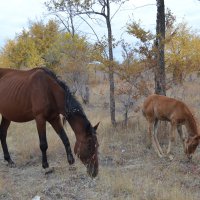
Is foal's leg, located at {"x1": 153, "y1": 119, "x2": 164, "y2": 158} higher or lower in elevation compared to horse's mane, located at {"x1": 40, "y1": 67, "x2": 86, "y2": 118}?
lower

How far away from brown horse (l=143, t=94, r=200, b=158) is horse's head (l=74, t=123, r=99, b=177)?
2485 mm

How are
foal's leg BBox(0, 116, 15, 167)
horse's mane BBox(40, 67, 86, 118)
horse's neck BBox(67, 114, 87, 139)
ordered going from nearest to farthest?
horse's neck BBox(67, 114, 87, 139) < horse's mane BBox(40, 67, 86, 118) < foal's leg BBox(0, 116, 15, 167)

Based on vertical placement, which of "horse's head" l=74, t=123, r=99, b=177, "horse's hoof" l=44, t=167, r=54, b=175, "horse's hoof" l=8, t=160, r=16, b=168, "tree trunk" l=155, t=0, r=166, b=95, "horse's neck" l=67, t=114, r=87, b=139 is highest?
"tree trunk" l=155, t=0, r=166, b=95

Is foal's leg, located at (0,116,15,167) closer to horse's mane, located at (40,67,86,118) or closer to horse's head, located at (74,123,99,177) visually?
horse's mane, located at (40,67,86,118)

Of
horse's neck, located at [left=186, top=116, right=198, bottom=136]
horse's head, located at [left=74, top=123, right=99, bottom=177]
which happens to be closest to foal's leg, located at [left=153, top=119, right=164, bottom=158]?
horse's neck, located at [left=186, top=116, right=198, bottom=136]

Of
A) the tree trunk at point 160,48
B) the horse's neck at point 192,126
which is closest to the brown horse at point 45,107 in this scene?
the horse's neck at point 192,126

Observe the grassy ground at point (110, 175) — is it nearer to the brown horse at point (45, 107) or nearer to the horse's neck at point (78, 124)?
the brown horse at point (45, 107)

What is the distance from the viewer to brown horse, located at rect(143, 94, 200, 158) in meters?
8.31

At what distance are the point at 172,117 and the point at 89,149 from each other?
8.91 ft

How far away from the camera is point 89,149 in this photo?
6.85 m

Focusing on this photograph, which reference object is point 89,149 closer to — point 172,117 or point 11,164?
point 11,164

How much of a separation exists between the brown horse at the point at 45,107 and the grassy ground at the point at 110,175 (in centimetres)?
40

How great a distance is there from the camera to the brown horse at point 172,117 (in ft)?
27.3

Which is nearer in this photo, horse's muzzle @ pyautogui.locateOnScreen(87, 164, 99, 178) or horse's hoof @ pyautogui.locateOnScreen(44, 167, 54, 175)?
horse's muzzle @ pyautogui.locateOnScreen(87, 164, 99, 178)
